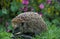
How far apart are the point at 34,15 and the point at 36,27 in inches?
9.5

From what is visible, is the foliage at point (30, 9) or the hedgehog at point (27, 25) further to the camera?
the foliage at point (30, 9)

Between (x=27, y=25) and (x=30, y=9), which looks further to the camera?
(x=30, y=9)

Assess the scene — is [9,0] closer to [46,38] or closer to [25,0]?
[25,0]

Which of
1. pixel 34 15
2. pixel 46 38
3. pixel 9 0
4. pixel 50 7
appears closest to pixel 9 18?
pixel 9 0

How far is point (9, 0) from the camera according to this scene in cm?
746

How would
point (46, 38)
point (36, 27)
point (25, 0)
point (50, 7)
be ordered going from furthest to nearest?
1. point (50, 7)
2. point (25, 0)
3. point (36, 27)
4. point (46, 38)

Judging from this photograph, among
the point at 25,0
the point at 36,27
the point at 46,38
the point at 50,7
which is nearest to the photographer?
the point at 46,38

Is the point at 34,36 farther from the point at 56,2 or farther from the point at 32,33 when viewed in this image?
the point at 56,2

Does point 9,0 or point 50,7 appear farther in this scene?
point 50,7

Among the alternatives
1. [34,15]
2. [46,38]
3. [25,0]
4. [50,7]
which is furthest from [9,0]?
[46,38]

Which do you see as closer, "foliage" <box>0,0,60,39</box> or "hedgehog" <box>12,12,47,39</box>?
"hedgehog" <box>12,12,47,39</box>

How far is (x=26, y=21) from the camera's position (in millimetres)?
5312

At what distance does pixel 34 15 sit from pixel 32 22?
0.19 metres

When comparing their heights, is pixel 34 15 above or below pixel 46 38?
above
